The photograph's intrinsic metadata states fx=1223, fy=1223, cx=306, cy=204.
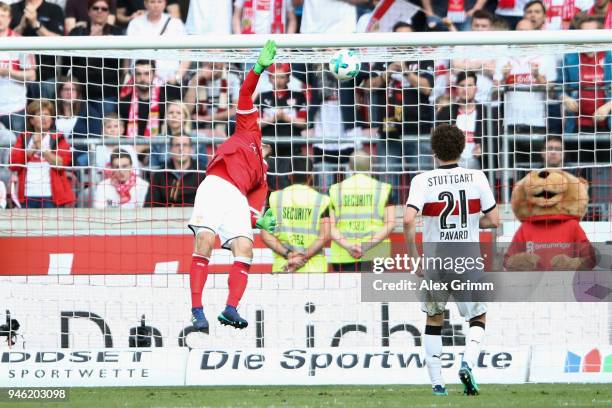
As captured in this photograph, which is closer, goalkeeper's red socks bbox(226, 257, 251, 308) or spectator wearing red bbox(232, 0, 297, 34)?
goalkeeper's red socks bbox(226, 257, 251, 308)

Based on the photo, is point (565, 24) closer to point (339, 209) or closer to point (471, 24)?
point (471, 24)

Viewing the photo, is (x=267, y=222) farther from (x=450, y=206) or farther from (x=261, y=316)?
(x=261, y=316)

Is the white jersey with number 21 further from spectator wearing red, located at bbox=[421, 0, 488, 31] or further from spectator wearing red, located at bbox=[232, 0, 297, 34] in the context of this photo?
spectator wearing red, located at bbox=[232, 0, 297, 34]

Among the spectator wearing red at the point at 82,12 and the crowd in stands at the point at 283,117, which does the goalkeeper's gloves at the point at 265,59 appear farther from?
the spectator wearing red at the point at 82,12

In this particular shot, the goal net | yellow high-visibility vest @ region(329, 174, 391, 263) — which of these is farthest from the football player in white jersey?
yellow high-visibility vest @ region(329, 174, 391, 263)

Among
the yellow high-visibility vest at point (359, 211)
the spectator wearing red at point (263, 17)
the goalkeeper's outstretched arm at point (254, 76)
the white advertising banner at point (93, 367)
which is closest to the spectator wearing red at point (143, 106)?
the spectator wearing red at point (263, 17)

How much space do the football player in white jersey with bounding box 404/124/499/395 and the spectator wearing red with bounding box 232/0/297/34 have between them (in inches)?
258

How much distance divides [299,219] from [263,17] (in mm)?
3824

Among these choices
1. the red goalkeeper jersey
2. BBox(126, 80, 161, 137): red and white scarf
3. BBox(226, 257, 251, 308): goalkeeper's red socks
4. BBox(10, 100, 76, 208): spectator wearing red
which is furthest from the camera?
BBox(126, 80, 161, 137): red and white scarf

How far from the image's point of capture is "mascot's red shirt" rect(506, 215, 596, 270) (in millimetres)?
11445

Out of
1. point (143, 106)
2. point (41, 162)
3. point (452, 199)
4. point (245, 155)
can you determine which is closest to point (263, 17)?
point (143, 106)

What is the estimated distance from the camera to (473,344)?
28.3 feet

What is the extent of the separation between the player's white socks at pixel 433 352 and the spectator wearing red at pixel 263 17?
22.5ft

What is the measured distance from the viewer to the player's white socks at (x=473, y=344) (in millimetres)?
8531
